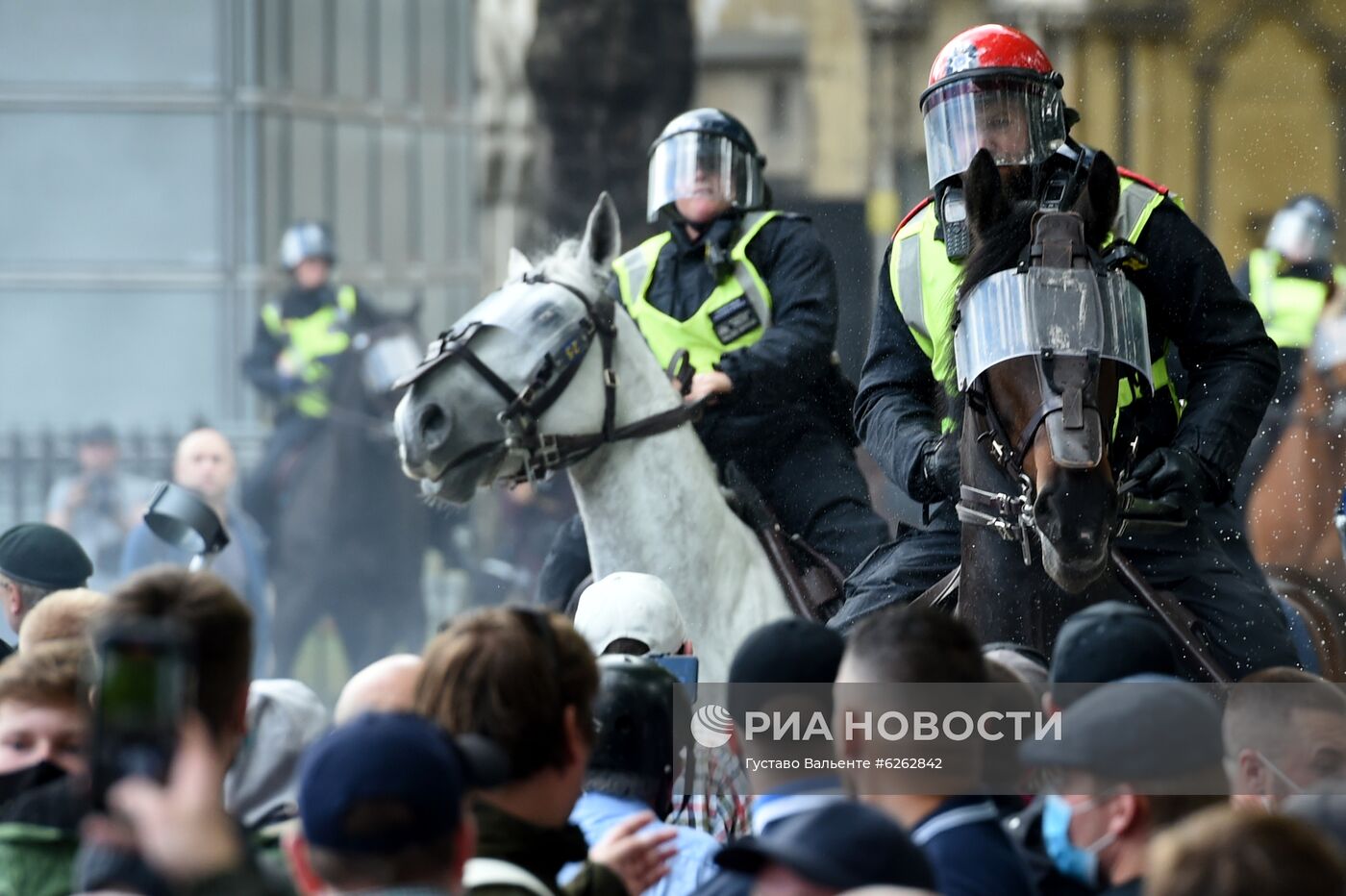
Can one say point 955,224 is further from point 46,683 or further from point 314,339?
point 314,339

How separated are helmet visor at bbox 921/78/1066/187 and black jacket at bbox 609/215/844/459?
125 cm

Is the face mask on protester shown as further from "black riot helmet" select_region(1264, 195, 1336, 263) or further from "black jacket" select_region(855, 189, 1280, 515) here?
"black riot helmet" select_region(1264, 195, 1336, 263)

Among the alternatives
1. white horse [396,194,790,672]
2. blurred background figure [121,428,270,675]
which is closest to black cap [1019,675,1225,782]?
white horse [396,194,790,672]

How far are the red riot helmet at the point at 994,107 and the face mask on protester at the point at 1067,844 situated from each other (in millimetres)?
1999

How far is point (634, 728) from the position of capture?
4145mm

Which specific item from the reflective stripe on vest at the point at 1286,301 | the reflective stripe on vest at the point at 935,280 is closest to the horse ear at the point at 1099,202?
the reflective stripe on vest at the point at 935,280

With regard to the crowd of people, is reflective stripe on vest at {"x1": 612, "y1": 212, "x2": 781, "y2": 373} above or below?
above

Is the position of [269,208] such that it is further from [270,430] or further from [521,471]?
[521,471]

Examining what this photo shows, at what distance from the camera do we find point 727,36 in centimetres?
2406

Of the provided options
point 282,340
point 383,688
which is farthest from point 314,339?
point 383,688

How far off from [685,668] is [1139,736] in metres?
1.73

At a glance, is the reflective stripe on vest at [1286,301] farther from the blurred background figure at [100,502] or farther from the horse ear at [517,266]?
the blurred background figure at [100,502]

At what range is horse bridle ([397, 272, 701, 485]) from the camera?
248 inches

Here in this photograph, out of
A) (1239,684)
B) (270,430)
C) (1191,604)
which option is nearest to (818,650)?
(1239,684)
